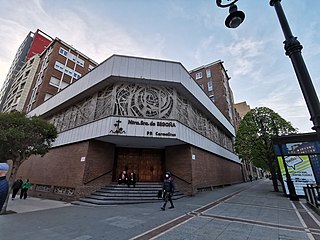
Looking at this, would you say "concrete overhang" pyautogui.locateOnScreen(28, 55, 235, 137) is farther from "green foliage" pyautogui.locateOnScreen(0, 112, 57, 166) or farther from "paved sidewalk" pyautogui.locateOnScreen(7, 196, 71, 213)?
"paved sidewalk" pyautogui.locateOnScreen(7, 196, 71, 213)

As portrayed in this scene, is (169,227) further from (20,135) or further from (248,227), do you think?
(20,135)

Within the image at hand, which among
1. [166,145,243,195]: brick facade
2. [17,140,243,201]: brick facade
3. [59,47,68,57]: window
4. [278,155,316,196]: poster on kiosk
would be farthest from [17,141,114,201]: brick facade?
[59,47,68,57]: window

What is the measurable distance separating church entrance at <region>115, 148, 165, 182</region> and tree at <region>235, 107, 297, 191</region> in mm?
8832

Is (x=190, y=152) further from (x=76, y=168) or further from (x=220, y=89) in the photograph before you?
(x=220, y=89)

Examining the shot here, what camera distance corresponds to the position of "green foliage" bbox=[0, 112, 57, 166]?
796 cm

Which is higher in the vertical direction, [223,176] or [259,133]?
[259,133]

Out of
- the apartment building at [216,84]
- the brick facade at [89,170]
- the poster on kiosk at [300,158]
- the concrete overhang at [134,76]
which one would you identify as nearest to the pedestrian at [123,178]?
the brick facade at [89,170]

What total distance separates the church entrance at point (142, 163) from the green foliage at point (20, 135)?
563 cm

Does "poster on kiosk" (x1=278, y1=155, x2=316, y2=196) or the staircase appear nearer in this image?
the staircase

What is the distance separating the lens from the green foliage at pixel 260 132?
1491 cm

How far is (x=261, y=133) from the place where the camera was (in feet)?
50.6

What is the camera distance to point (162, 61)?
1307cm

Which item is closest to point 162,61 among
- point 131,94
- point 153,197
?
point 131,94

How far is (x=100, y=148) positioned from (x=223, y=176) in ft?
49.5
